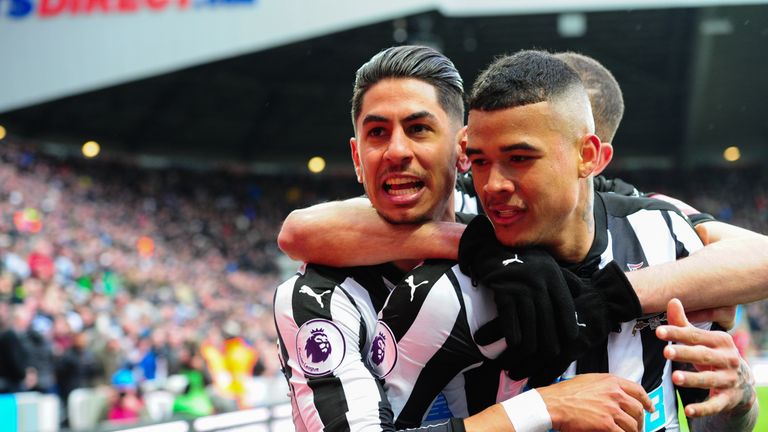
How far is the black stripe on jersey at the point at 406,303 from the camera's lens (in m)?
2.17

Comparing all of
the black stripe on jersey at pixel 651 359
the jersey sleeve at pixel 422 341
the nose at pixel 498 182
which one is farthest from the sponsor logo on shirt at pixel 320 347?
the black stripe on jersey at pixel 651 359

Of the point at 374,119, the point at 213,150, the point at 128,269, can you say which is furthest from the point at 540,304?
the point at 213,150

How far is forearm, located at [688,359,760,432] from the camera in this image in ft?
7.02

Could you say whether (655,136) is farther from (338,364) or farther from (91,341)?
(338,364)

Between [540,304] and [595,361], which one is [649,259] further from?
[540,304]

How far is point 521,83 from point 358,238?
0.65m

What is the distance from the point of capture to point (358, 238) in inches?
95.7

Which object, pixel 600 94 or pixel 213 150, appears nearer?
pixel 600 94

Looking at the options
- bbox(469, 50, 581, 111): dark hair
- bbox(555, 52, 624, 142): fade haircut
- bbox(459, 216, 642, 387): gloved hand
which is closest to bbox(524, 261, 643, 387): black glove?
bbox(459, 216, 642, 387): gloved hand

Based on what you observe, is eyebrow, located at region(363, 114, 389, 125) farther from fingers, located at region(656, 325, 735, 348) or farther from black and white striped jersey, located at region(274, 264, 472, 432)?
fingers, located at region(656, 325, 735, 348)

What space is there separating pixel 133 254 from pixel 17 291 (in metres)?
8.44

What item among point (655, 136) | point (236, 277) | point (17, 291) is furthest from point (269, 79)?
point (17, 291)

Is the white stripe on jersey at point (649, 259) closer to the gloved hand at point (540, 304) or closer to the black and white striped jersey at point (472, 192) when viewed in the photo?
the gloved hand at point (540, 304)

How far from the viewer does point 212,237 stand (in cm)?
2442
